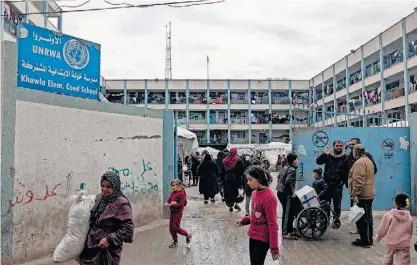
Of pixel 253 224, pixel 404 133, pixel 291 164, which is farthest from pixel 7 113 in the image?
pixel 404 133

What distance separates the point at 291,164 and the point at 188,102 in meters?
52.8

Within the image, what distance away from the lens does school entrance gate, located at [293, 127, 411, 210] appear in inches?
441

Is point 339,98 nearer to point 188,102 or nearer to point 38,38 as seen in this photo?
point 188,102

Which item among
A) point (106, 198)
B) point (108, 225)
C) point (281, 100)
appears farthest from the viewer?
point (281, 100)

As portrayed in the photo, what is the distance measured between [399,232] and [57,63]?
5.92m

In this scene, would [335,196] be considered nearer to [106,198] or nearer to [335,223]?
[335,223]

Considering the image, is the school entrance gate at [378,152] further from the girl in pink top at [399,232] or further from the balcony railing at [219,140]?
the balcony railing at [219,140]

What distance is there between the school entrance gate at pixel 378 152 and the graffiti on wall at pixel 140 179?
11.5 ft

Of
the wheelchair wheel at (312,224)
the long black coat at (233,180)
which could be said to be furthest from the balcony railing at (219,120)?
the wheelchair wheel at (312,224)

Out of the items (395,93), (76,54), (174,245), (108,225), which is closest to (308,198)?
(174,245)

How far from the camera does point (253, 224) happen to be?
4.93 m

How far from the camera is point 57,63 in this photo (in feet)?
26.1

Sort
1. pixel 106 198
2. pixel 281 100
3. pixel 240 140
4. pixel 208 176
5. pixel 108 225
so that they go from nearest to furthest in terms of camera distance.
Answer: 1. pixel 108 225
2. pixel 106 198
3. pixel 208 176
4. pixel 240 140
5. pixel 281 100

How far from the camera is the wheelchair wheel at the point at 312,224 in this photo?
8414mm
